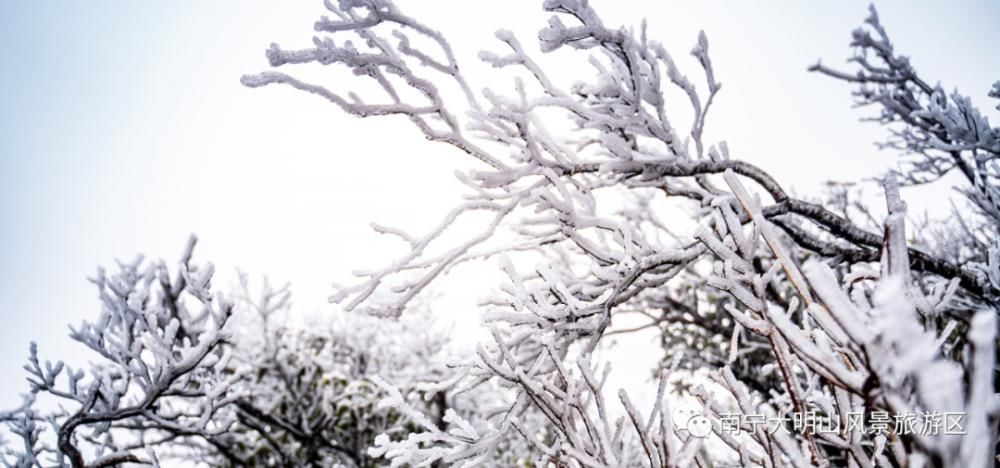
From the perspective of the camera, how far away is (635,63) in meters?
2.62

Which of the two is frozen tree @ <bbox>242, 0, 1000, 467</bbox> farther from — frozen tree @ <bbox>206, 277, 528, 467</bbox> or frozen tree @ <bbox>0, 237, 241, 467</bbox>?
frozen tree @ <bbox>206, 277, 528, 467</bbox>

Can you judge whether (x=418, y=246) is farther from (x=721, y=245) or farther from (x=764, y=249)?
(x=764, y=249)

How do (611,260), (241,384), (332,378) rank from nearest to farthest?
(611,260) < (241,384) < (332,378)

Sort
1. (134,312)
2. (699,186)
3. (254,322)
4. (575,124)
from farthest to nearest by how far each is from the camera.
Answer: (254,322), (134,312), (699,186), (575,124)

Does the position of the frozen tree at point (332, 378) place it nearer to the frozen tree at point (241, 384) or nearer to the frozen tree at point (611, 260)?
the frozen tree at point (241, 384)

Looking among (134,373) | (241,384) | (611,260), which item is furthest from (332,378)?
(611,260)

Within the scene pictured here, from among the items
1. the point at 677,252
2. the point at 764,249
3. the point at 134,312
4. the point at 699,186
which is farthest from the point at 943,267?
the point at 134,312

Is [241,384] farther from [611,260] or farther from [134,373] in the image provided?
[611,260]

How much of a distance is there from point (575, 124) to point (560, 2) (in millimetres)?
1071

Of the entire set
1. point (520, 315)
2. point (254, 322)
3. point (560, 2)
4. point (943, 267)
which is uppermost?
point (254, 322)

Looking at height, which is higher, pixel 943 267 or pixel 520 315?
pixel 520 315

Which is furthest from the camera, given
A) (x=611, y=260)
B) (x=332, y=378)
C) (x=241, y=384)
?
(x=332, y=378)

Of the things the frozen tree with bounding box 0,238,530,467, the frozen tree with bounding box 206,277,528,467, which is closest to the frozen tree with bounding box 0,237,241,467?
the frozen tree with bounding box 0,238,530,467

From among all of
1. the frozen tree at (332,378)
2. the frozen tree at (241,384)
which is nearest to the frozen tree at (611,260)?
the frozen tree at (241,384)
